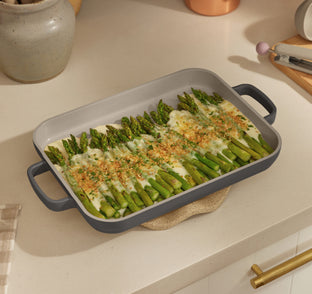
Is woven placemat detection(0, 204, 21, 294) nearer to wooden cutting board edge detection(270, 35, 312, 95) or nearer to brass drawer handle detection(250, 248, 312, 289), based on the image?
brass drawer handle detection(250, 248, 312, 289)

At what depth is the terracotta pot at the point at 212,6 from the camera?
164cm

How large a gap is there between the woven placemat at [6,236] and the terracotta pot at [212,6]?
91 cm

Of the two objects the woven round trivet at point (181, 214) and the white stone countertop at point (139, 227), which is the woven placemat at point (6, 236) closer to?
the white stone countertop at point (139, 227)

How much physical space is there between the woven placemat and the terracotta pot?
3.00 ft

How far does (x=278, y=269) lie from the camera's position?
1.14 meters

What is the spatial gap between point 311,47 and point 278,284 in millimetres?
704

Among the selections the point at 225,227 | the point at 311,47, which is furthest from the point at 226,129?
the point at 311,47

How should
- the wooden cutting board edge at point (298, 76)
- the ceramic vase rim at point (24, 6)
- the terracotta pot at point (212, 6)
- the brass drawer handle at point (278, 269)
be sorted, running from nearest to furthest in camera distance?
the brass drawer handle at point (278, 269), the ceramic vase rim at point (24, 6), the wooden cutting board edge at point (298, 76), the terracotta pot at point (212, 6)

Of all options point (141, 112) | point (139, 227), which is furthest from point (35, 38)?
point (139, 227)

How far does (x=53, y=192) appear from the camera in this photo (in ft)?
3.73

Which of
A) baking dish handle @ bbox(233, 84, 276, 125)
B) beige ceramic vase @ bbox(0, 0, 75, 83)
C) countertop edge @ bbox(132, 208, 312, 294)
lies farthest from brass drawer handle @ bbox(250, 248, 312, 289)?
beige ceramic vase @ bbox(0, 0, 75, 83)

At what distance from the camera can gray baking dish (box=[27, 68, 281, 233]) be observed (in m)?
0.98

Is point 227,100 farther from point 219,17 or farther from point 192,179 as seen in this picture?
point 219,17

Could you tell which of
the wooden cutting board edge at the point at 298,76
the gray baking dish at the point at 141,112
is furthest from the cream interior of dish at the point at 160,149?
the wooden cutting board edge at the point at 298,76
